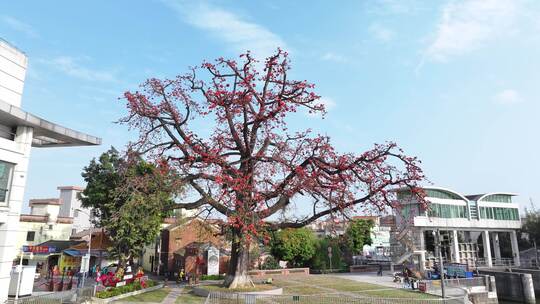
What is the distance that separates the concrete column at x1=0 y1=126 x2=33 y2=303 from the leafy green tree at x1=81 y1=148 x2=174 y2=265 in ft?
16.5

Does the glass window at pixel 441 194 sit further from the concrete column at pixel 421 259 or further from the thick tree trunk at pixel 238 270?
the thick tree trunk at pixel 238 270

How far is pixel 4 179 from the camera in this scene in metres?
18.6

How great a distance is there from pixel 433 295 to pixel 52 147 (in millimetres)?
26510

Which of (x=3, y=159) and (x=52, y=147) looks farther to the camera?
(x=52, y=147)

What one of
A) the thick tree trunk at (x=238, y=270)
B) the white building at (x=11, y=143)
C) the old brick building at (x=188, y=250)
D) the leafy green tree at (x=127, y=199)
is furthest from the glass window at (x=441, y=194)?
the white building at (x=11, y=143)

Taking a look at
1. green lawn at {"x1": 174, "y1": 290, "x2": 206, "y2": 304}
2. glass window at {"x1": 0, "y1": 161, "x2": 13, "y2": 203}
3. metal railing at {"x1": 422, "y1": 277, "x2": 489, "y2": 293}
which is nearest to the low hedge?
green lawn at {"x1": 174, "y1": 290, "x2": 206, "y2": 304}

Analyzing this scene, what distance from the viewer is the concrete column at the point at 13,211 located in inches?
721

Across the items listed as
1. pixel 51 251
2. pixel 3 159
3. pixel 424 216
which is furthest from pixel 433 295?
pixel 51 251

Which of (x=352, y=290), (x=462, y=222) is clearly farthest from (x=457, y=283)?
(x=462, y=222)

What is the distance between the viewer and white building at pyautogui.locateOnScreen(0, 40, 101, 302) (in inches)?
723

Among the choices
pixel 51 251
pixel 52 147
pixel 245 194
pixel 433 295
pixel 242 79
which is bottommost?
pixel 433 295

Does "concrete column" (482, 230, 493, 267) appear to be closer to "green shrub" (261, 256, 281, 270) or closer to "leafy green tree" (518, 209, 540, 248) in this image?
"leafy green tree" (518, 209, 540, 248)

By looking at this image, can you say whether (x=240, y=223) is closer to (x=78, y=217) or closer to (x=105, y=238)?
(x=105, y=238)

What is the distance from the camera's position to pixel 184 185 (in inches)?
918
